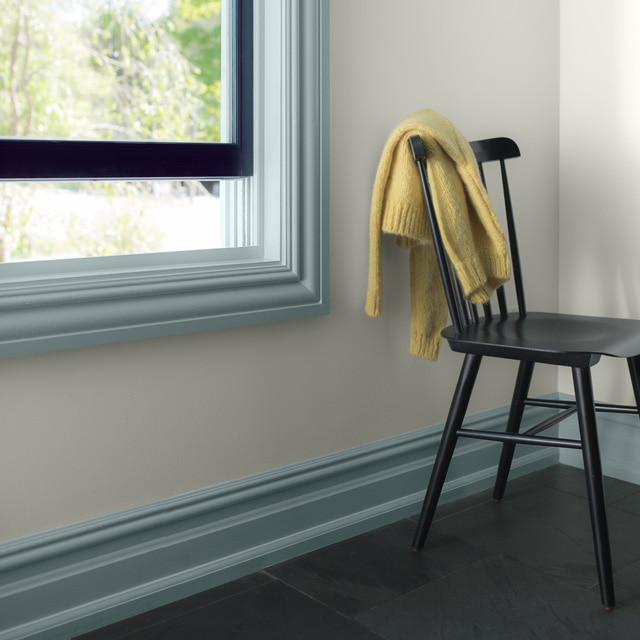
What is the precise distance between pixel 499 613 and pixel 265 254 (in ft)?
2.78

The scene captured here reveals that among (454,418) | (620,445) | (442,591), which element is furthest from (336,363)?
(620,445)

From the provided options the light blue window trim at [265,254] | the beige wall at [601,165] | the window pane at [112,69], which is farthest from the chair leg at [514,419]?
the window pane at [112,69]

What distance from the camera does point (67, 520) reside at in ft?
5.06

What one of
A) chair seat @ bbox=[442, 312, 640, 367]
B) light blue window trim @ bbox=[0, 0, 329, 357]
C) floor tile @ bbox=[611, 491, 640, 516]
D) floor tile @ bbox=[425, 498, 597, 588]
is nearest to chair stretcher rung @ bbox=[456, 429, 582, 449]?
chair seat @ bbox=[442, 312, 640, 367]

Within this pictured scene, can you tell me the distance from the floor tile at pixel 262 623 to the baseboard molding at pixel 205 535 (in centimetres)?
9

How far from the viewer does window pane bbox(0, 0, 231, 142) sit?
1504 mm

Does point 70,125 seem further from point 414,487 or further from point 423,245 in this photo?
point 414,487

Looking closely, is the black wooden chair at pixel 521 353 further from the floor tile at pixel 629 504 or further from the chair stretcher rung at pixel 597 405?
the floor tile at pixel 629 504

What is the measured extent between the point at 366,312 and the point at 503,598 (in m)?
0.67

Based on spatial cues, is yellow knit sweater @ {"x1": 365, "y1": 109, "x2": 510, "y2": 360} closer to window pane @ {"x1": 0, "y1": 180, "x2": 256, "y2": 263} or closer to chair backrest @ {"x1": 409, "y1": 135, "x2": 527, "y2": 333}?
chair backrest @ {"x1": 409, "y1": 135, "x2": 527, "y2": 333}

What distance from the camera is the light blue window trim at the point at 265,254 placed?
1546 mm

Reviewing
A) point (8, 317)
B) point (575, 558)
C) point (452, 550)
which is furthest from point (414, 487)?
point (8, 317)

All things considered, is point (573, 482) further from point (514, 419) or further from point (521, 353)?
point (521, 353)

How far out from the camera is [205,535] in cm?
171
